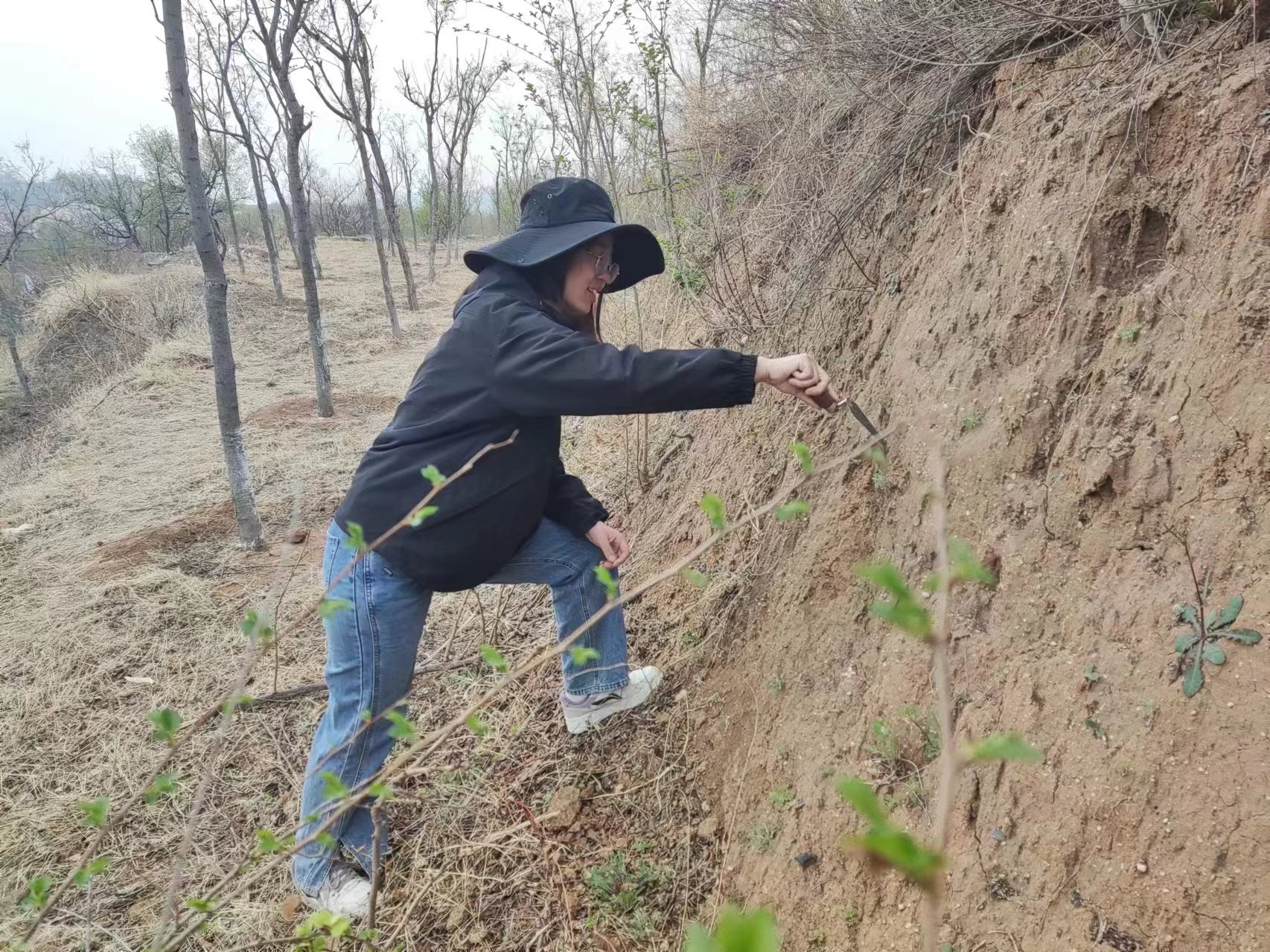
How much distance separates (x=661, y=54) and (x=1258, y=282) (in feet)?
11.1

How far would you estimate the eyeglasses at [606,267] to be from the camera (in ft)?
7.04

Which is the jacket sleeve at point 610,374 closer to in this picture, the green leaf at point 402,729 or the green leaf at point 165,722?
the green leaf at point 402,729

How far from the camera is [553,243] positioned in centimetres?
203

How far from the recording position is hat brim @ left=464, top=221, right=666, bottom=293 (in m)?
2.00

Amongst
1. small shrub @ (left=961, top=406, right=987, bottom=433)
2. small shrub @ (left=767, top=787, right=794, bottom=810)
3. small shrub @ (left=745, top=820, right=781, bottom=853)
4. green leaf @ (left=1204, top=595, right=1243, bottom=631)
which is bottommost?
small shrub @ (left=745, top=820, right=781, bottom=853)

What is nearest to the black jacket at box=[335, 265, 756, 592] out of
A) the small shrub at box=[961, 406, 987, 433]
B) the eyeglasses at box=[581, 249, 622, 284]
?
the eyeglasses at box=[581, 249, 622, 284]

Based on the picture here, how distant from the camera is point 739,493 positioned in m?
3.06

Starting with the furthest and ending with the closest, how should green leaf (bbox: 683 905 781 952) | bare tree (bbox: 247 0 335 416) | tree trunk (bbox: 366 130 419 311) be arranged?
tree trunk (bbox: 366 130 419 311), bare tree (bbox: 247 0 335 416), green leaf (bbox: 683 905 781 952)

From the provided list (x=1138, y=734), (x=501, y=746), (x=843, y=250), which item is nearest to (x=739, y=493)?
(x=843, y=250)

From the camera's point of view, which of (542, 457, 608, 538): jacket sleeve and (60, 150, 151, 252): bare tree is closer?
(542, 457, 608, 538): jacket sleeve

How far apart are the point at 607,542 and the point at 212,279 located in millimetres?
3876

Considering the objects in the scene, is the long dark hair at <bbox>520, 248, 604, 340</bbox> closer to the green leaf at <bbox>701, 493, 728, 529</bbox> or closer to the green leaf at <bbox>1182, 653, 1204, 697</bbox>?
the green leaf at <bbox>701, 493, 728, 529</bbox>

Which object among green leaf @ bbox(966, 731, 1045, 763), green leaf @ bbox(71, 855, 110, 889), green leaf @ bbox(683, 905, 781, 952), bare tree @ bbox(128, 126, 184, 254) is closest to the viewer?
green leaf @ bbox(683, 905, 781, 952)

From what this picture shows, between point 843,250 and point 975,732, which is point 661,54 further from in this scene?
point 975,732
